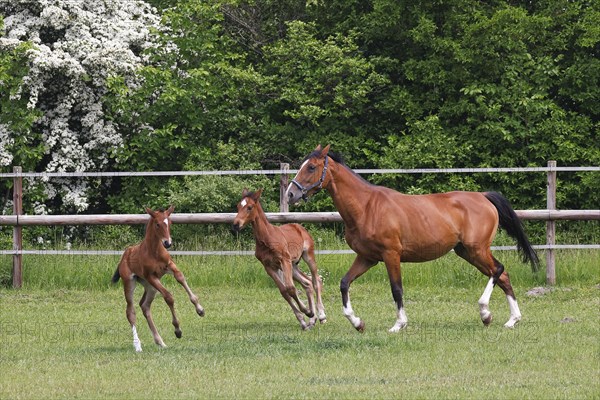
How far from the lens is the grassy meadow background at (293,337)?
903cm

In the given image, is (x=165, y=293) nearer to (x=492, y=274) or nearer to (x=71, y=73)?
(x=492, y=274)

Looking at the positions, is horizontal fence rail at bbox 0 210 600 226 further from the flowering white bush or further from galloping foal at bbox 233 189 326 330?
galloping foal at bbox 233 189 326 330

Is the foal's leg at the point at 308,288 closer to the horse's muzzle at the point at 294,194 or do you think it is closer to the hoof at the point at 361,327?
the hoof at the point at 361,327

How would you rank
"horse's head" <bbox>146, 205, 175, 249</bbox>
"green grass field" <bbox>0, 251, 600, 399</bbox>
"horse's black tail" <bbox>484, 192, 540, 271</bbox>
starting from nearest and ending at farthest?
"green grass field" <bbox>0, 251, 600, 399</bbox> < "horse's head" <bbox>146, 205, 175, 249</bbox> < "horse's black tail" <bbox>484, 192, 540, 271</bbox>

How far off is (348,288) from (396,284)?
59 centimetres

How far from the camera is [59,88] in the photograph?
20.5 metres

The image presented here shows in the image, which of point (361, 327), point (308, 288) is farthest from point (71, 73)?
point (361, 327)

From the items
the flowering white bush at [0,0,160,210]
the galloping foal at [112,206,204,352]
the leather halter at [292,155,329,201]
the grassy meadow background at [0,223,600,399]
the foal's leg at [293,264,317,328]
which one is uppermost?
the flowering white bush at [0,0,160,210]

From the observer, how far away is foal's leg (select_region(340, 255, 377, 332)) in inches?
477

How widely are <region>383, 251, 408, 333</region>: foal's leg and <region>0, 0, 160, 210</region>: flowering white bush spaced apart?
29.2ft

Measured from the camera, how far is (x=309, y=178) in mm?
12461

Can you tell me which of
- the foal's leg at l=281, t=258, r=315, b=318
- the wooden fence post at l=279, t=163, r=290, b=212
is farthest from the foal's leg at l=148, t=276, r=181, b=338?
the wooden fence post at l=279, t=163, r=290, b=212

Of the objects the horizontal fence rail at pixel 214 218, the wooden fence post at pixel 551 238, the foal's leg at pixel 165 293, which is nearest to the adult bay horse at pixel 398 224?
the foal's leg at pixel 165 293

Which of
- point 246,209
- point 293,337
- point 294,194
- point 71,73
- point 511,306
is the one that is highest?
point 71,73
